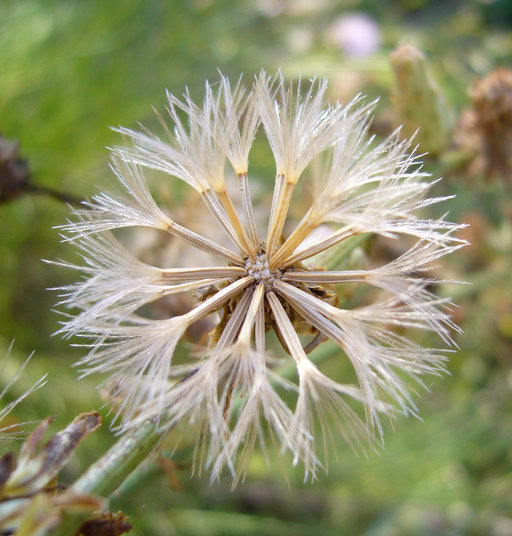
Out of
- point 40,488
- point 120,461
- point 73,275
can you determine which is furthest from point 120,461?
point 73,275

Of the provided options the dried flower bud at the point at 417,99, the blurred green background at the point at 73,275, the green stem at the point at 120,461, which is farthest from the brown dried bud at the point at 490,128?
the green stem at the point at 120,461

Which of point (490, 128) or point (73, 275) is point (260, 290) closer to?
point (490, 128)

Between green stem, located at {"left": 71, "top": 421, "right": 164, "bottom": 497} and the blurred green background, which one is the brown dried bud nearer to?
the blurred green background

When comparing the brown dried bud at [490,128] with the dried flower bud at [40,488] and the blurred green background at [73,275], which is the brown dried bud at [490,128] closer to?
the blurred green background at [73,275]

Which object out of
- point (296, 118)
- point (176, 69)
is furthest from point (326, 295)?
point (176, 69)

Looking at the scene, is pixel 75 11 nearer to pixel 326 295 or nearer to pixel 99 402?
pixel 99 402

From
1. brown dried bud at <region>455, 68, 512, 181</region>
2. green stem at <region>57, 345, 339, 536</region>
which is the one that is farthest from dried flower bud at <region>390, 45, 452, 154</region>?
green stem at <region>57, 345, 339, 536</region>

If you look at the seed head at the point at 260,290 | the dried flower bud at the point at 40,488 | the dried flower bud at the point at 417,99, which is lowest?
the dried flower bud at the point at 40,488

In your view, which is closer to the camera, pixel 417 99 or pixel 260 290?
pixel 260 290
